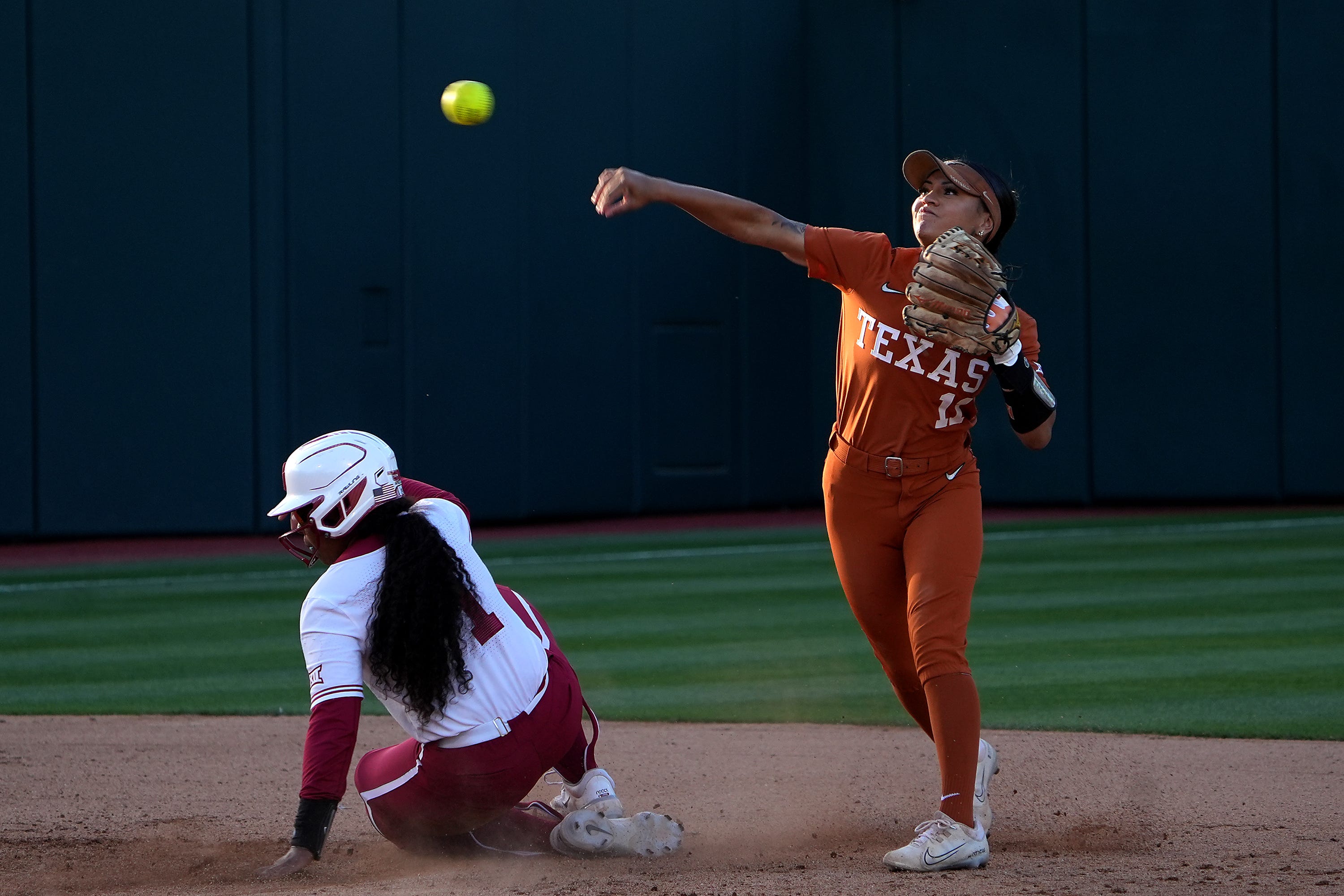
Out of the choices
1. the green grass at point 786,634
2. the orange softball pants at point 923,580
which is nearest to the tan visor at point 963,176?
the orange softball pants at point 923,580

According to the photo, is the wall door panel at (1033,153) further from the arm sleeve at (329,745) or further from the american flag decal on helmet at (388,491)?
the arm sleeve at (329,745)

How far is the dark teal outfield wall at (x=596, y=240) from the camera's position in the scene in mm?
12992

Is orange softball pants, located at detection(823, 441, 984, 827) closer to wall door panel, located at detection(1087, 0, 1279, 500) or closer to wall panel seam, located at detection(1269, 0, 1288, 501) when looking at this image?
wall door panel, located at detection(1087, 0, 1279, 500)

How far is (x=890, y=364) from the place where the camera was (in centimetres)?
384

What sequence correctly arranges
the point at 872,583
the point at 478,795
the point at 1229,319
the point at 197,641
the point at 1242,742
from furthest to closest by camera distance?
the point at 1229,319 → the point at 197,641 → the point at 1242,742 → the point at 872,583 → the point at 478,795

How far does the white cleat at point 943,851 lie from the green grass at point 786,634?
2.25 m

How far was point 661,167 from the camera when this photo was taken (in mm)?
14969

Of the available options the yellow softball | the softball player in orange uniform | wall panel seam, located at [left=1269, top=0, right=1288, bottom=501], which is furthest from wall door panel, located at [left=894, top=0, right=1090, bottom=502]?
the softball player in orange uniform

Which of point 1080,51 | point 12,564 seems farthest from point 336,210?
point 1080,51

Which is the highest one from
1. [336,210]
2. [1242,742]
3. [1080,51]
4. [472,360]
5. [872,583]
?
[1080,51]

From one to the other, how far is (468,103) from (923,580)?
4134 mm

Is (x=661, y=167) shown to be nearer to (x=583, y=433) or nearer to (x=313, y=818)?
(x=583, y=433)

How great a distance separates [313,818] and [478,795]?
16.6 inches

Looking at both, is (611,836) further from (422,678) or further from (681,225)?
(681,225)
